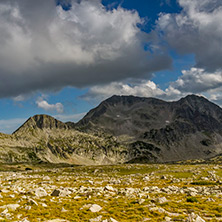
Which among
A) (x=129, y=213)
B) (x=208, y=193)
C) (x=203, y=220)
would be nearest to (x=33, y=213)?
(x=129, y=213)

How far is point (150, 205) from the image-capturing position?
18.7m

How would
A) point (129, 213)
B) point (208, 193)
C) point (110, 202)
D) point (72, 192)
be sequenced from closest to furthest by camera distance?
point (129, 213), point (110, 202), point (208, 193), point (72, 192)

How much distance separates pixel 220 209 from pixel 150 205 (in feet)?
19.0

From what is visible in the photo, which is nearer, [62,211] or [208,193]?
[62,211]

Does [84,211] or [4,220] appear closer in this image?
[4,220]

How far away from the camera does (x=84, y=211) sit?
678 inches

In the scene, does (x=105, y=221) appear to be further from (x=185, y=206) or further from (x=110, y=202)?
(x=185, y=206)

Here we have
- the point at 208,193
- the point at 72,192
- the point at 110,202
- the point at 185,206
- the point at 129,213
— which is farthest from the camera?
the point at 72,192

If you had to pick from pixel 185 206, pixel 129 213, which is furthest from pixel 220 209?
pixel 129 213

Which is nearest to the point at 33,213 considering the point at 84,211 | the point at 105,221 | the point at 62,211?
the point at 62,211

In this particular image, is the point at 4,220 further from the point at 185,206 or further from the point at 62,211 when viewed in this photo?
the point at 185,206

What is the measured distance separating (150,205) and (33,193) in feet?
47.6

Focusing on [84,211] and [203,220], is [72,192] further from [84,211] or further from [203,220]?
[203,220]

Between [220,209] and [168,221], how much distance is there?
5947mm
